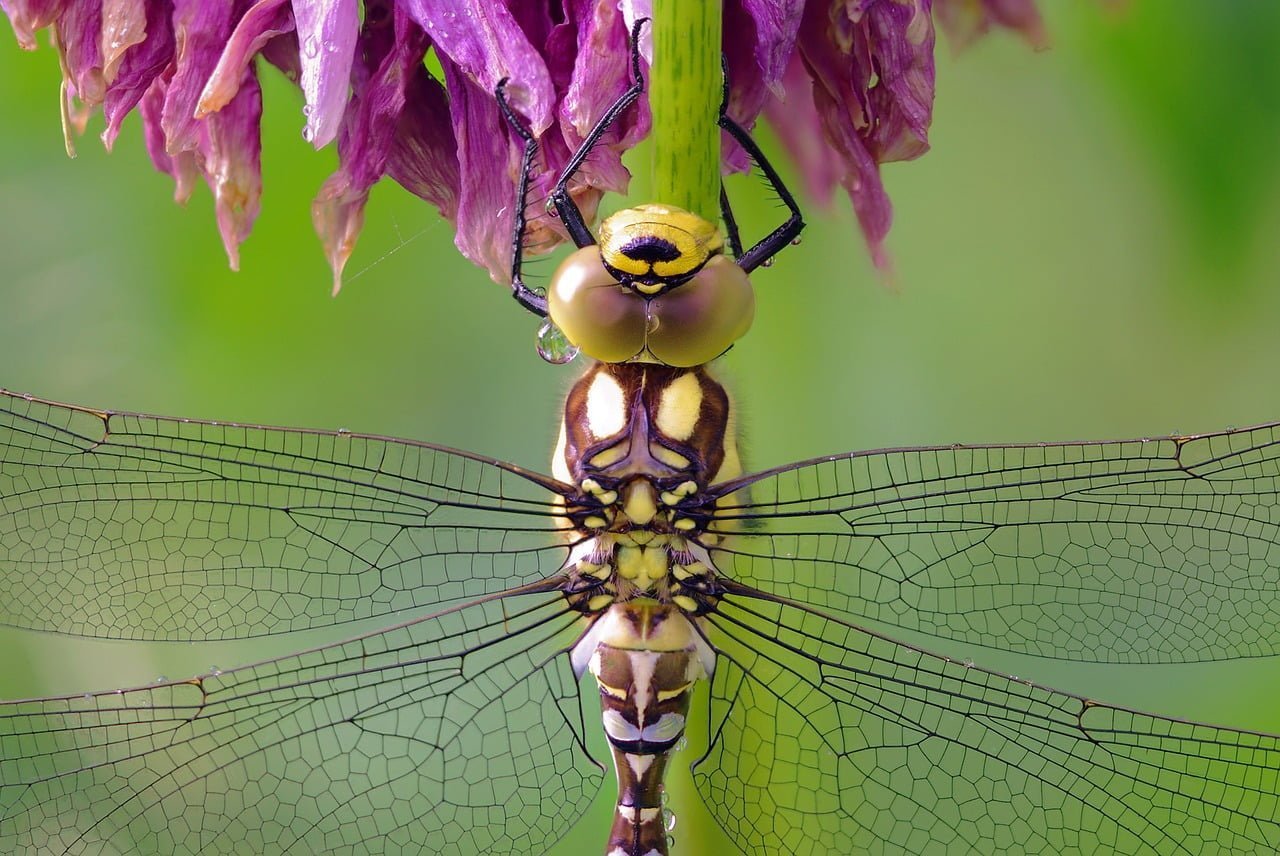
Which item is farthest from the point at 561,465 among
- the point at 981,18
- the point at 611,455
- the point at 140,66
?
the point at 981,18

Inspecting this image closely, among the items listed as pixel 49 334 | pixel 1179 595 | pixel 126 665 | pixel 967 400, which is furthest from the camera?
pixel 49 334

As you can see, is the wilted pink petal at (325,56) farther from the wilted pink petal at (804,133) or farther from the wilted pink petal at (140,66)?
the wilted pink petal at (804,133)

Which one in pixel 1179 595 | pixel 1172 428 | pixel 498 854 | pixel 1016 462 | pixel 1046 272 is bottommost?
pixel 498 854

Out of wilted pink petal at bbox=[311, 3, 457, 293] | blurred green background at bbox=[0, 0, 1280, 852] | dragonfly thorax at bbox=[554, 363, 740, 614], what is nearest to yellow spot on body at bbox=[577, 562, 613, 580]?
dragonfly thorax at bbox=[554, 363, 740, 614]

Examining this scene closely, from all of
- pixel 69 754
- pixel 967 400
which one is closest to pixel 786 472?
pixel 69 754

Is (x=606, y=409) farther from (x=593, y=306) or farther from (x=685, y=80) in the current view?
(x=685, y=80)

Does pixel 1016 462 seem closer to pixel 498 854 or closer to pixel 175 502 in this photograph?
pixel 498 854

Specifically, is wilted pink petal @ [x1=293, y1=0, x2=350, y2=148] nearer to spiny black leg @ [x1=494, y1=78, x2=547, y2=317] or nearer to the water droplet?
spiny black leg @ [x1=494, y1=78, x2=547, y2=317]
